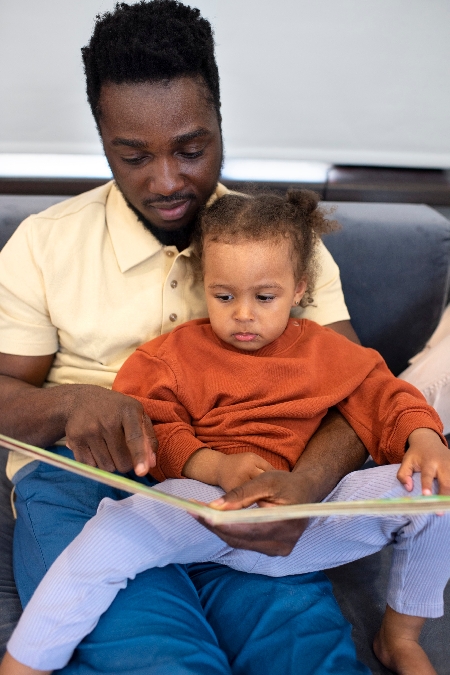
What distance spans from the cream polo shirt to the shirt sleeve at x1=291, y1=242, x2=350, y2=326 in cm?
22

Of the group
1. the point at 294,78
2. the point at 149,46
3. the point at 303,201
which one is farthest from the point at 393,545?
the point at 294,78

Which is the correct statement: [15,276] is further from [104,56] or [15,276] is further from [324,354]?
[324,354]

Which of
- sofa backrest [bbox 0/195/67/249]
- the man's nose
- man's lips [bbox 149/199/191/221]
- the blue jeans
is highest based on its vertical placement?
the man's nose

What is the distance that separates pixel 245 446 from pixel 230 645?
0.97 ft

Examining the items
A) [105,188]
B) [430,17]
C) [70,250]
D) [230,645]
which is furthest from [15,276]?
[430,17]

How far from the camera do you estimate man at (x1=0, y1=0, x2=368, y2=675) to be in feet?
3.12

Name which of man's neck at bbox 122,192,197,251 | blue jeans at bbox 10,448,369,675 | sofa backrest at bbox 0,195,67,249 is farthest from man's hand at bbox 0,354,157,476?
sofa backrest at bbox 0,195,67,249

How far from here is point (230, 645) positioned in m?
1.01

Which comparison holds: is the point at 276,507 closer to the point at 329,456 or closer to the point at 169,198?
the point at 329,456

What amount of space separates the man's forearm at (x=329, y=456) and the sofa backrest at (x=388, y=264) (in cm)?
50

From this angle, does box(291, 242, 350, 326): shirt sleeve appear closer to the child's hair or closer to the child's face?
the child's hair

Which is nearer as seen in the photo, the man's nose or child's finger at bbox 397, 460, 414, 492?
child's finger at bbox 397, 460, 414, 492

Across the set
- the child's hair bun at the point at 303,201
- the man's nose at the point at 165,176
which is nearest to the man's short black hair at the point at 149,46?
the man's nose at the point at 165,176

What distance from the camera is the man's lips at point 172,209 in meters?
1.23
